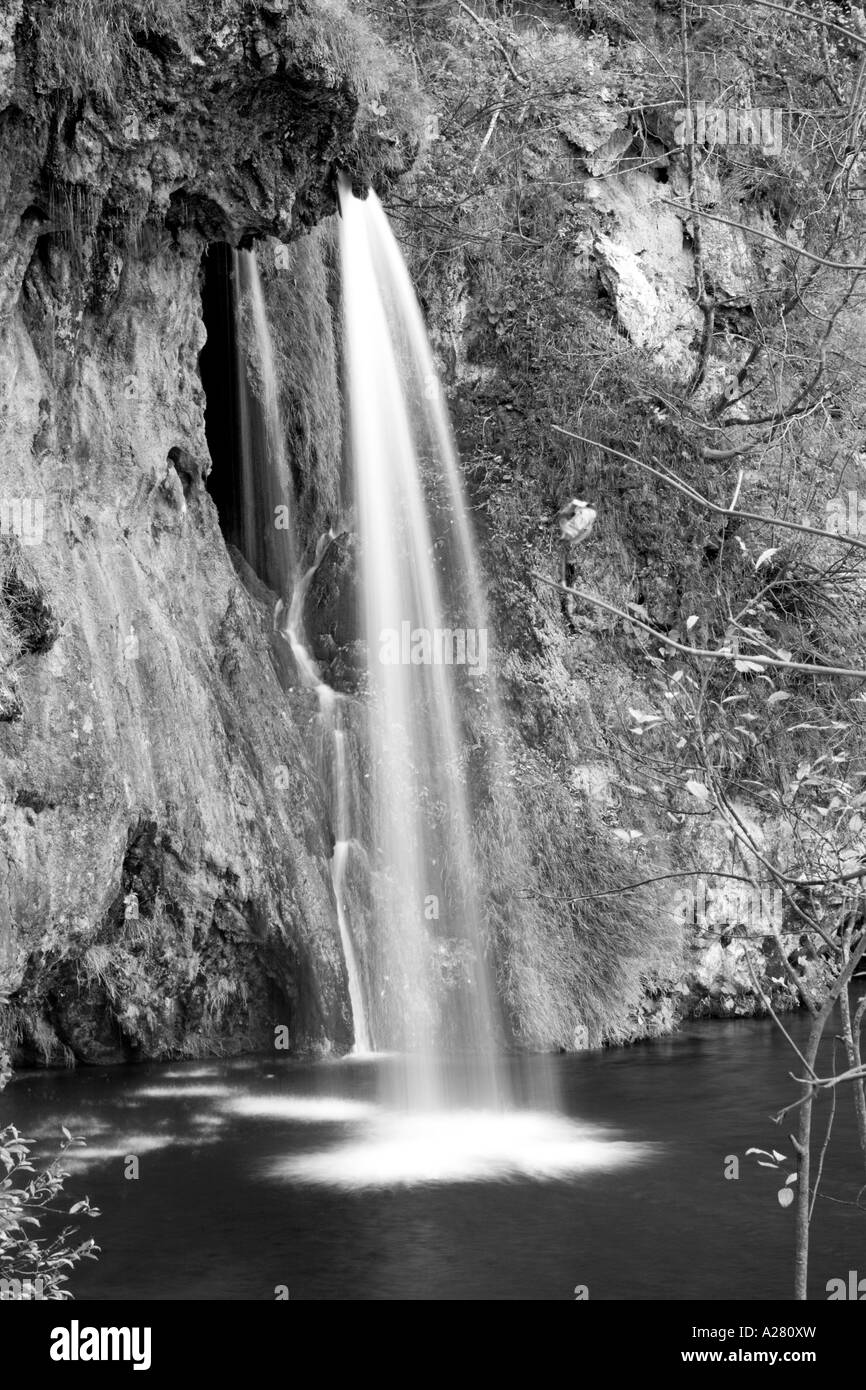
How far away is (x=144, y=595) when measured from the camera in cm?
1127

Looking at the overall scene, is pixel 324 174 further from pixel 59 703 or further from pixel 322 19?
pixel 59 703

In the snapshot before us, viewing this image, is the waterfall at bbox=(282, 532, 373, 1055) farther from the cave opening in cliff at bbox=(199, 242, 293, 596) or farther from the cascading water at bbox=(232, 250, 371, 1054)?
the cave opening in cliff at bbox=(199, 242, 293, 596)

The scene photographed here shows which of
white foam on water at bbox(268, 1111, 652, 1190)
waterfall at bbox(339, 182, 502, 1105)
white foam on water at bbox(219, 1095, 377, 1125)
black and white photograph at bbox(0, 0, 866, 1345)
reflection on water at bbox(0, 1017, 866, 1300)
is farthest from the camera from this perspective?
waterfall at bbox(339, 182, 502, 1105)

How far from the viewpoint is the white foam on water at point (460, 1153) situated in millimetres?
8984

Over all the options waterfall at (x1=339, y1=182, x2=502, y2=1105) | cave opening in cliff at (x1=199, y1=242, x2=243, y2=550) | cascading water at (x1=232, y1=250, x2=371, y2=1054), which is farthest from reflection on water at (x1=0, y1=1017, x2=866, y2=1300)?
cave opening in cliff at (x1=199, y1=242, x2=243, y2=550)

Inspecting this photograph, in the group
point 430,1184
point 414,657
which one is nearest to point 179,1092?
point 430,1184

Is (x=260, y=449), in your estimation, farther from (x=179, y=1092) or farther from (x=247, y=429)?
(x=179, y=1092)

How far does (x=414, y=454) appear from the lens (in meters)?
14.6

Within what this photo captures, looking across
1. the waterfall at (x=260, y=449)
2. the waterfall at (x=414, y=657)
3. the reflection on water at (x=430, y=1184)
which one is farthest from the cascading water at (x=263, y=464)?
the reflection on water at (x=430, y=1184)

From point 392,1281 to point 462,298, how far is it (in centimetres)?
1165

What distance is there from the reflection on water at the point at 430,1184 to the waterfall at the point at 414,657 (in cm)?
103

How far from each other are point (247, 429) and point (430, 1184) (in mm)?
8103

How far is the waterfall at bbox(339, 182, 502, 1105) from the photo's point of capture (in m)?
12.7

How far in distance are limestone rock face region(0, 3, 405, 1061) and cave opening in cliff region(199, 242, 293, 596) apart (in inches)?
48.8
